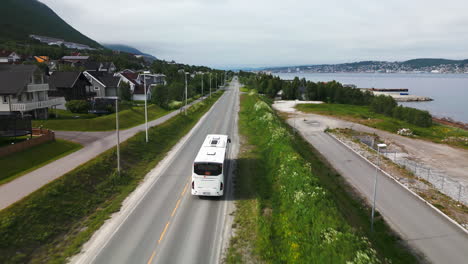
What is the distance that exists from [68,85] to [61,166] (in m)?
38.6

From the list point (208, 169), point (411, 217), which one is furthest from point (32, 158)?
point (411, 217)

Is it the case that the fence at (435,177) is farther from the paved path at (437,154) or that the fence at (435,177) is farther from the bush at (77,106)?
the bush at (77,106)

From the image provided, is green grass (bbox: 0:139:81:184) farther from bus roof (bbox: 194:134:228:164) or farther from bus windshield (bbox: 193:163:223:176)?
bus roof (bbox: 194:134:228:164)

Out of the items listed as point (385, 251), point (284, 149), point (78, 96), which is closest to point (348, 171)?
point (284, 149)

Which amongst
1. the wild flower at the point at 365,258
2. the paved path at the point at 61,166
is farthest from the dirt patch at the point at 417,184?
the paved path at the point at 61,166

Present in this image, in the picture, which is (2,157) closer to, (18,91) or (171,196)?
(171,196)

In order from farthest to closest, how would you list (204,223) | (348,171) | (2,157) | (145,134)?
(145,134)
(348,171)
(2,157)
(204,223)

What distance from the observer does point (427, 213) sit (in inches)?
921

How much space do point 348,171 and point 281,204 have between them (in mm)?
15154

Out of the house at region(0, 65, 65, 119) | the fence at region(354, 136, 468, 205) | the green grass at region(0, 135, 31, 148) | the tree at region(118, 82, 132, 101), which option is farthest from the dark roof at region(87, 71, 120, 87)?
the fence at region(354, 136, 468, 205)

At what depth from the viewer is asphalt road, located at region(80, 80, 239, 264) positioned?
1535 centimetres

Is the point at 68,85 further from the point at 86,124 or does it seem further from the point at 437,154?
the point at 437,154

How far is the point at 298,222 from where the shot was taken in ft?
57.6

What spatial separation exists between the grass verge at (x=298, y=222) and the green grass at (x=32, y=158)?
17.2 m
